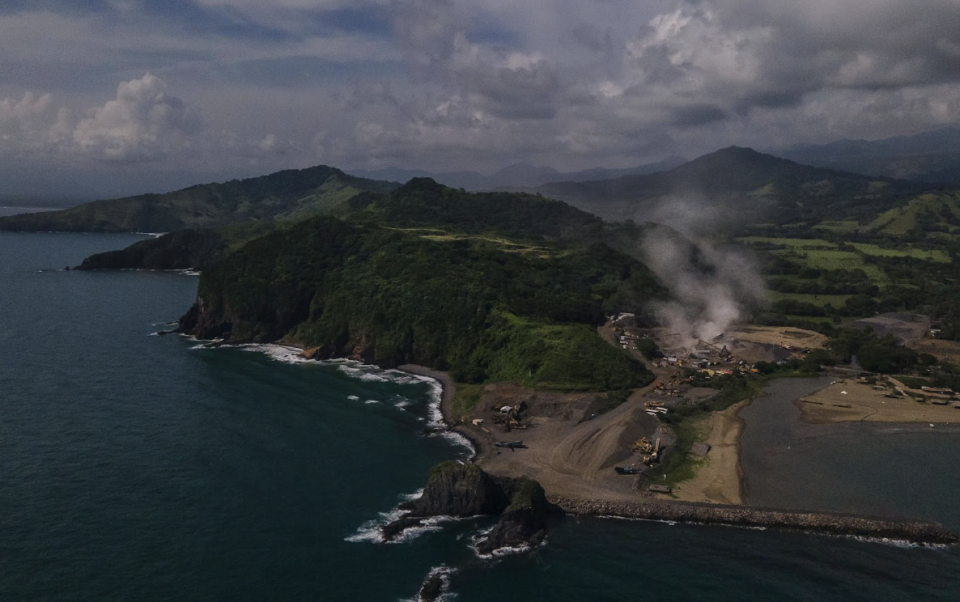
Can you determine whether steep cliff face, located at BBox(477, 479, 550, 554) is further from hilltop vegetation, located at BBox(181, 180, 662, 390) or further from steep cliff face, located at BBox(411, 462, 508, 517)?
hilltop vegetation, located at BBox(181, 180, 662, 390)

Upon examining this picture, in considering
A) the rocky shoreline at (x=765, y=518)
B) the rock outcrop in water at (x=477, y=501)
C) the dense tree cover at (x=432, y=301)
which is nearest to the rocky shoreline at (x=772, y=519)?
the rocky shoreline at (x=765, y=518)

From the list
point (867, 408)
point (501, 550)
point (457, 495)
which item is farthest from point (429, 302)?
point (867, 408)

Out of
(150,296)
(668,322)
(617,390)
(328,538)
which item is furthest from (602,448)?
(150,296)

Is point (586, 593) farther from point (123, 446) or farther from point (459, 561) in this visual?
point (123, 446)

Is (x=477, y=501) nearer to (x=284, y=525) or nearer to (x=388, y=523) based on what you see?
(x=388, y=523)

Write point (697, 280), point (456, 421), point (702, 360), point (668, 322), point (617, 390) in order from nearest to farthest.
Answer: point (456, 421)
point (617, 390)
point (702, 360)
point (668, 322)
point (697, 280)
